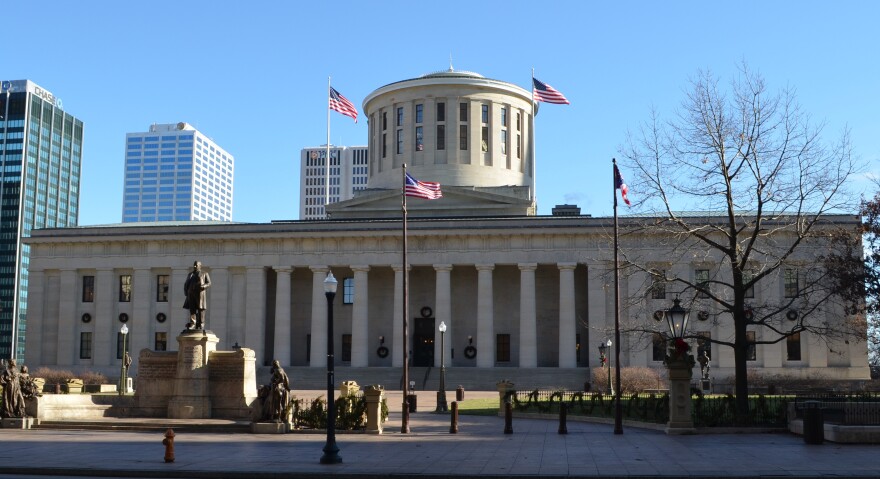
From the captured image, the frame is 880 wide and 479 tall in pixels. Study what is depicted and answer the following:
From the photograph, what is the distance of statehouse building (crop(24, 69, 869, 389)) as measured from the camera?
6731 centimetres

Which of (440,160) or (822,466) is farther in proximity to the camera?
(440,160)

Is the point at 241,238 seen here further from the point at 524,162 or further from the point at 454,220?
the point at 524,162

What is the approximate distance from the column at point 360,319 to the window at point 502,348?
9.58 meters

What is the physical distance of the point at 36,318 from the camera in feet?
247

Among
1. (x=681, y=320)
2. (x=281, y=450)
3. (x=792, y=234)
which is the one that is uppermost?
(x=792, y=234)

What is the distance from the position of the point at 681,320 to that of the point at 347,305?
45.7 m

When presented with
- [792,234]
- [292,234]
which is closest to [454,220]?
[292,234]

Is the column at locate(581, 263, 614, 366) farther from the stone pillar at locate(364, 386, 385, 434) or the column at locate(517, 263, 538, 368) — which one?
the stone pillar at locate(364, 386, 385, 434)

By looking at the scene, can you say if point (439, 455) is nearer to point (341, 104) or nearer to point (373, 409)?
point (373, 409)

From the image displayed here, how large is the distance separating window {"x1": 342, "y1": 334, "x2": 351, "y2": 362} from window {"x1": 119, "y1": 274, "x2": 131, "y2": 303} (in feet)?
54.6

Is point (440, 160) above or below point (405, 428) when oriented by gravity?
above

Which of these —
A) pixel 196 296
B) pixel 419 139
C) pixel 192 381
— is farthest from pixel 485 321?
pixel 192 381

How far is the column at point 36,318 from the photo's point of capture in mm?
74562

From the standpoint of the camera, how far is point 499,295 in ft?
238
